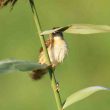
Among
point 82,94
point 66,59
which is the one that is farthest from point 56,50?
point 66,59

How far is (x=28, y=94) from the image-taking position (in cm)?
→ 535

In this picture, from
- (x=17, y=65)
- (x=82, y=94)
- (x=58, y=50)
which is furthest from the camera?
(x=58, y=50)

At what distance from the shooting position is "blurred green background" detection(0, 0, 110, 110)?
16.9 feet

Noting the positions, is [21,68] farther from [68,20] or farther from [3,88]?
[68,20]

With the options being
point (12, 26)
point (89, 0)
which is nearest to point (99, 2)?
point (89, 0)

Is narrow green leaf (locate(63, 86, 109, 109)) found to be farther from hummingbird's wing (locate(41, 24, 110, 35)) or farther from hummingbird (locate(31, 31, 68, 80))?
hummingbird (locate(31, 31, 68, 80))

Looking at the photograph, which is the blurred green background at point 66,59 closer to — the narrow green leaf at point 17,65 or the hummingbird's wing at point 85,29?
the hummingbird's wing at point 85,29

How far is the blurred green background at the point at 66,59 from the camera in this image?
5145 mm

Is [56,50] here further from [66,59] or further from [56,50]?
[66,59]

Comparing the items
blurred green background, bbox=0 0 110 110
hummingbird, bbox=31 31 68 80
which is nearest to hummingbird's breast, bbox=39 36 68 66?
hummingbird, bbox=31 31 68 80

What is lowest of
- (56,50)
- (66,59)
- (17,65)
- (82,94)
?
(66,59)

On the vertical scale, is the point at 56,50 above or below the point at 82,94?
below

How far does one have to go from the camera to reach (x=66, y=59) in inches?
215

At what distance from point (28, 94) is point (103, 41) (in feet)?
2.64
